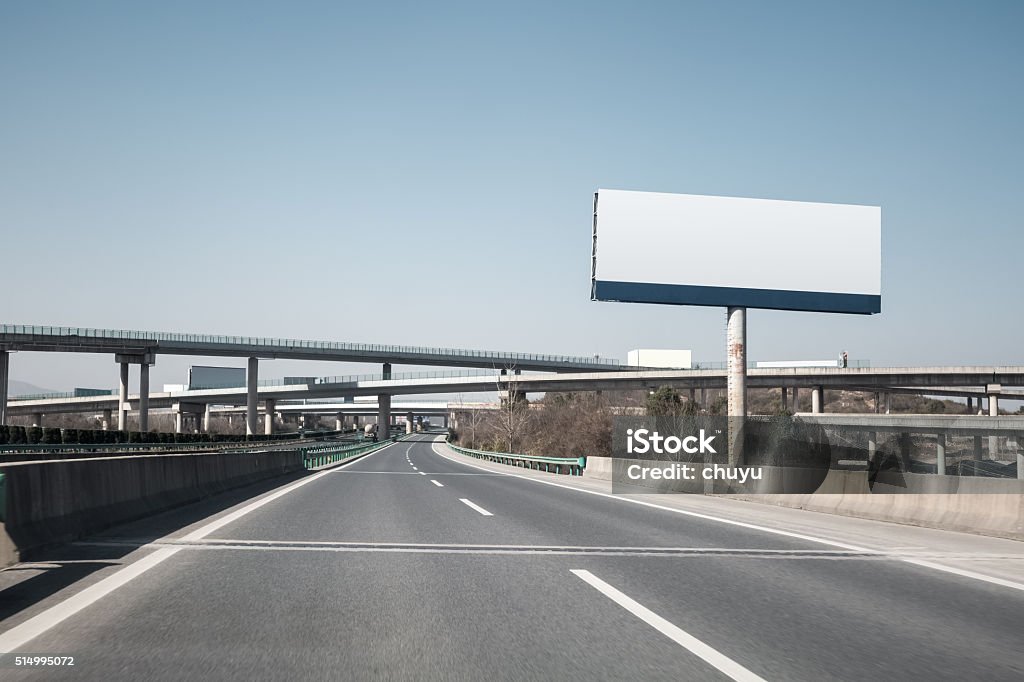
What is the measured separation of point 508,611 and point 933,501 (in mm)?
9338

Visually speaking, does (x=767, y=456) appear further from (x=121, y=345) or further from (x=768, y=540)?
(x=121, y=345)

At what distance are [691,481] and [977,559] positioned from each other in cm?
1390

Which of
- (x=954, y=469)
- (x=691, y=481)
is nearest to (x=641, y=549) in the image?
(x=691, y=481)

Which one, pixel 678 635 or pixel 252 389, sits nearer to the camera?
pixel 678 635

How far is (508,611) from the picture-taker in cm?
676

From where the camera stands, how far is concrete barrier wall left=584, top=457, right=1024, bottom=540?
12.0 m

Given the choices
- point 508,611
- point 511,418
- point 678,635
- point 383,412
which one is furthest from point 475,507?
point 383,412

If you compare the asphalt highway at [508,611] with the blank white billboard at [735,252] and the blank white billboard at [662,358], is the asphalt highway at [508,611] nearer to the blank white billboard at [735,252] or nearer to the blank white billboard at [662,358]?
the blank white billboard at [735,252]

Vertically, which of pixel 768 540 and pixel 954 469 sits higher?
pixel 768 540

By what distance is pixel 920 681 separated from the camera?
500 centimetres

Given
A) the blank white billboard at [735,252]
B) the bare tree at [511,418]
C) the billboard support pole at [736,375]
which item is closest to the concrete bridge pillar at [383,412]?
the bare tree at [511,418]

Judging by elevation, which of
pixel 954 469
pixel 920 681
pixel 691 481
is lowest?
pixel 954 469

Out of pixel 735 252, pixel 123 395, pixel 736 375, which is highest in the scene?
pixel 735 252

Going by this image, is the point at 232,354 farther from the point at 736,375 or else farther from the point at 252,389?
the point at 736,375
